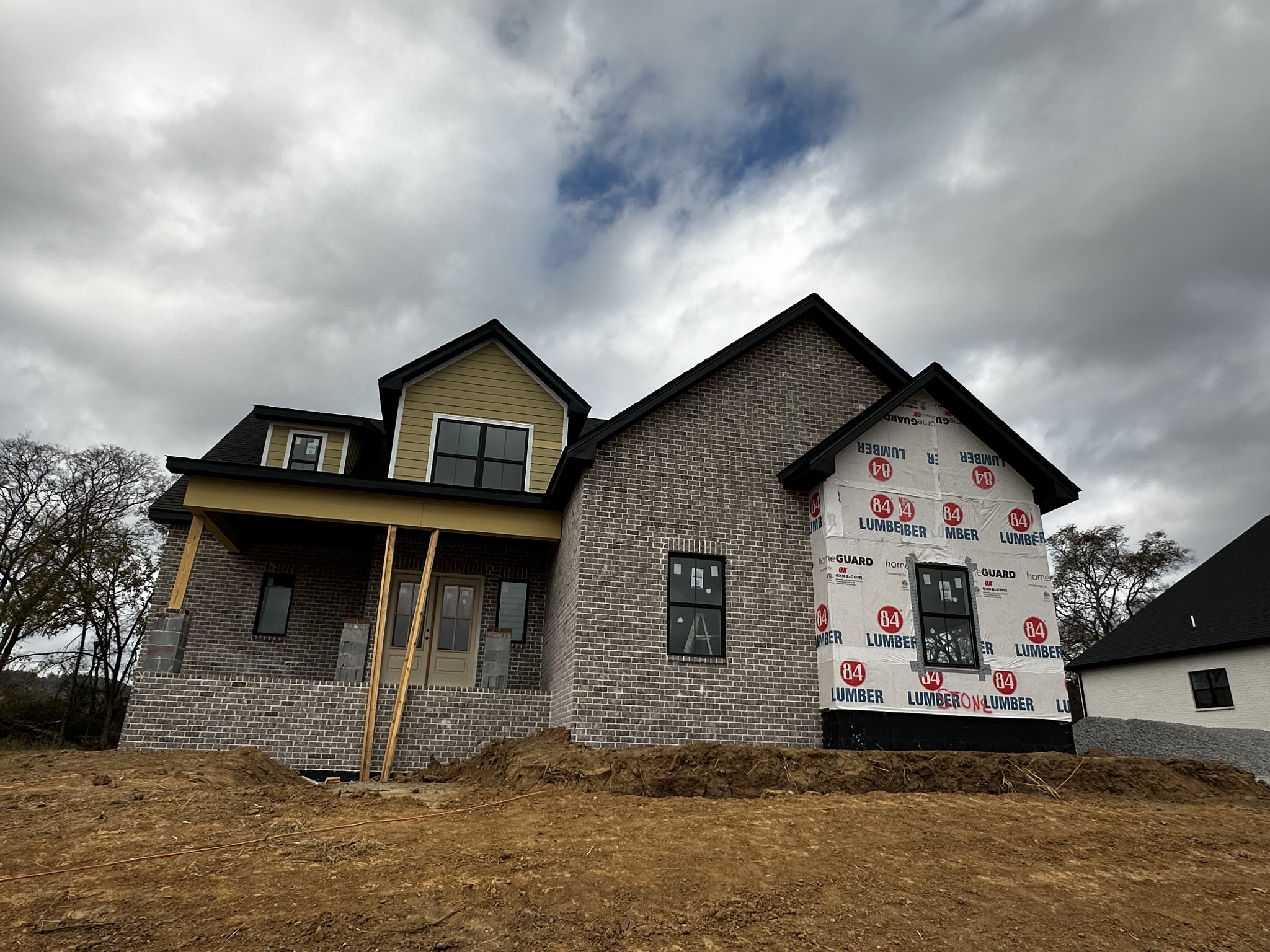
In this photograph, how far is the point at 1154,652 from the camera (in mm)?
23000

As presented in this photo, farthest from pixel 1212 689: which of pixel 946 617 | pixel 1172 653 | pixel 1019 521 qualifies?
pixel 946 617

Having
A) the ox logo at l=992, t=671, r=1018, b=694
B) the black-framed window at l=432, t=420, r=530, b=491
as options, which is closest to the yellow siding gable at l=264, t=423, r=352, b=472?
the black-framed window at l=432, t=420, r=530, b=491

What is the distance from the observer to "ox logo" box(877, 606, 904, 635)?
36.5 ft

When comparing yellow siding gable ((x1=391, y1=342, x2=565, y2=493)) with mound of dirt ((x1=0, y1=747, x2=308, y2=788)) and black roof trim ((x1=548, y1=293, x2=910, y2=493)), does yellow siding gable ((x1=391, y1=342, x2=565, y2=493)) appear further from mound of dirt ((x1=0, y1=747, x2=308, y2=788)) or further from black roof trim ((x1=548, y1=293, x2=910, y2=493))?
mound of dirt ((x1=0, y1=747, x2=308, y2=788))

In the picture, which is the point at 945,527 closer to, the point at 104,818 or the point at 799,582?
the point at 799,582

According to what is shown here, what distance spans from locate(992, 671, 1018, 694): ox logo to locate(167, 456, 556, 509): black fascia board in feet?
23.7

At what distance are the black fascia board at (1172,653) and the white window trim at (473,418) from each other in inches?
732

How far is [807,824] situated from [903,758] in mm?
2926

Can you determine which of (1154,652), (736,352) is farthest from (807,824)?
Answer: (1154,652)

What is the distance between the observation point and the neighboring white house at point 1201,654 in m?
20.3

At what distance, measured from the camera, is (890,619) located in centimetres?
1117

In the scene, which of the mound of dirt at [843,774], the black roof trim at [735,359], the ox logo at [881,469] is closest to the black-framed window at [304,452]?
the black roof trim at [735,359]

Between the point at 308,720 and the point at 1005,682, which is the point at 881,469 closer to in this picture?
the point at 1005,682

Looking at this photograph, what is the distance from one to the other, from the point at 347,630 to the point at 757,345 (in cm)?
808
